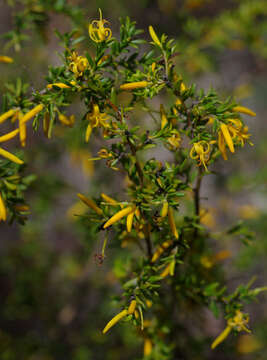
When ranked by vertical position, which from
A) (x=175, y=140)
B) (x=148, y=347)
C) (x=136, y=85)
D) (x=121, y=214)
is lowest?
(x=148, y=347)

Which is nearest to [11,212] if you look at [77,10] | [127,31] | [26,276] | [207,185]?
[127,31]

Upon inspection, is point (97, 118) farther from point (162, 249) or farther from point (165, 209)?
point (162, 249)

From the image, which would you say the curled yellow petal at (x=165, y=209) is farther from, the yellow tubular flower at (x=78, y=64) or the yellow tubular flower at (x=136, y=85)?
the yellow tubular flower at (x=78, y=64)

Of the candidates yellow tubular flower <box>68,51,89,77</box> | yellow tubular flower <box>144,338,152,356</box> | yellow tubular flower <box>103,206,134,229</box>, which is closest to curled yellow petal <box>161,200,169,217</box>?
yellow tubular flower <box>103,206,134,229</box>

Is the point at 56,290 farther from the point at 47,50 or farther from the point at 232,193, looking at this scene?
the point at 47,50

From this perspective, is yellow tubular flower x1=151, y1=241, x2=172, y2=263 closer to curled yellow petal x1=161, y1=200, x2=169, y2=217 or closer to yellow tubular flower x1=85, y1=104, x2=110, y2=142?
curled yellow petal x1=161, y1=200, x2=169, y2=217

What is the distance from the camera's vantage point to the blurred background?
3.12 metres

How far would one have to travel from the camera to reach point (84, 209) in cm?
420

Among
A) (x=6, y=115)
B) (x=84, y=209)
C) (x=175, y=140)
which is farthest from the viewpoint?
(x=84, y=209)

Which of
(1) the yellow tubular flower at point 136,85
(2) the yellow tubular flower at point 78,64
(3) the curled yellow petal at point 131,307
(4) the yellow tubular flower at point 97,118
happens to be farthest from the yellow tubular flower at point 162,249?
(2) the yellow tubular flower at point 78,64

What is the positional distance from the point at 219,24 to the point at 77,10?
1.64 metres

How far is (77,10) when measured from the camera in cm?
221

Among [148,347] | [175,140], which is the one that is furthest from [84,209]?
[175,140]

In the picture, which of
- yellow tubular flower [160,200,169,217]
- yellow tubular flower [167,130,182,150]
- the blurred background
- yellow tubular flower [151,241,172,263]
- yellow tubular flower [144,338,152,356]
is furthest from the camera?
the blurred background
